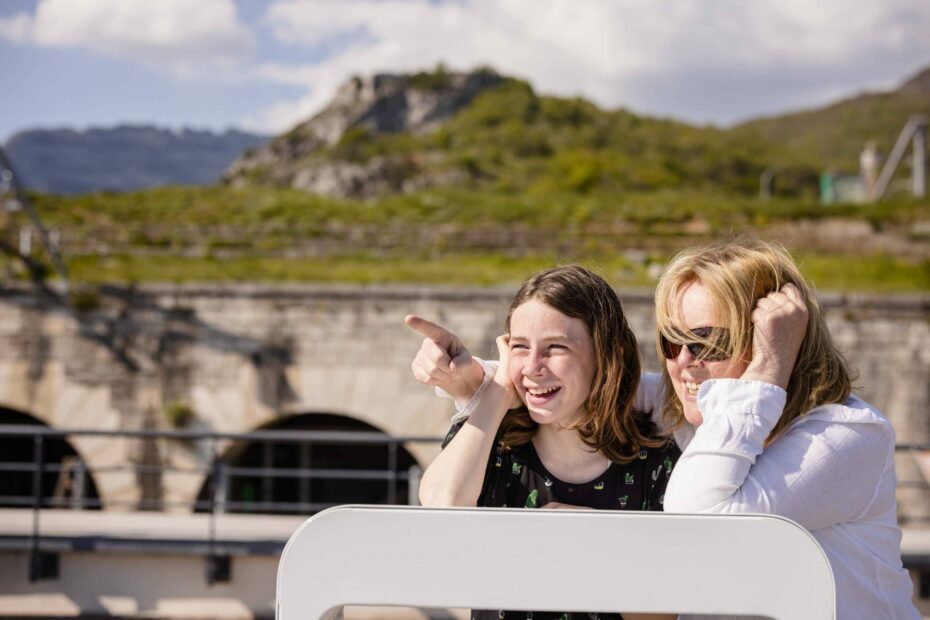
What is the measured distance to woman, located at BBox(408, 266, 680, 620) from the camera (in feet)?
5.96

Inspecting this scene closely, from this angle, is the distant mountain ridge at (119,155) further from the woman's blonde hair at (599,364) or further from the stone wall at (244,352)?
the woman's blonde hair at (599,364)

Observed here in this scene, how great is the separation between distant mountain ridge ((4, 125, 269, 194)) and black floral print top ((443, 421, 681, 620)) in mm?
23430

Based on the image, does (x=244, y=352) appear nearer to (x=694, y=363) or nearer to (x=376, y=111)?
(x=694, y=363)

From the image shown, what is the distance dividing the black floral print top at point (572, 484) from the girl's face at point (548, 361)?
15cm

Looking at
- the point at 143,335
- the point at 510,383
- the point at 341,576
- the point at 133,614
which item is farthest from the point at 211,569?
the point at 143,335

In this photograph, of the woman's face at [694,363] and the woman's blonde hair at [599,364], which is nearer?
the woman's face at [694,363]

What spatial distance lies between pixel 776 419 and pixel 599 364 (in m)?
0.44

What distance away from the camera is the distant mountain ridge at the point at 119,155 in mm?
24594

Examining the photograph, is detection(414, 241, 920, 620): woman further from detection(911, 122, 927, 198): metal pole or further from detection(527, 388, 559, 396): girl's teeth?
detection(911, 122, 927, 198): metal pole

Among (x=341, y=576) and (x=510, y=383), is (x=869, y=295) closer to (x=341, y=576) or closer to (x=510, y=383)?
(x=510, y=383)

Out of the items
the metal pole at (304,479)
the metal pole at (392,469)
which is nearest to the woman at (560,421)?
the metal pole at (392,469)

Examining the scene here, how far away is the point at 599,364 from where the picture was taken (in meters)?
1.91

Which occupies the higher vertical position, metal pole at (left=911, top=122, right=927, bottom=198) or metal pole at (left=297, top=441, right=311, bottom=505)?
metal pole at (left=911, top=122, right=927, bottom=198)

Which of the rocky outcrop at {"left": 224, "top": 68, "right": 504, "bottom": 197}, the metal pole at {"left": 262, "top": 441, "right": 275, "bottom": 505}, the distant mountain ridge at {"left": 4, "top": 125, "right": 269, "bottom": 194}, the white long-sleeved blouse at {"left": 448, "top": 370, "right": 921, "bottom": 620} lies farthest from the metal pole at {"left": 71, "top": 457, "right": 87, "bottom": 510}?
the rocky outcrop at {"left": 224, "top": 68, "right": 504, "bottom": 197}
